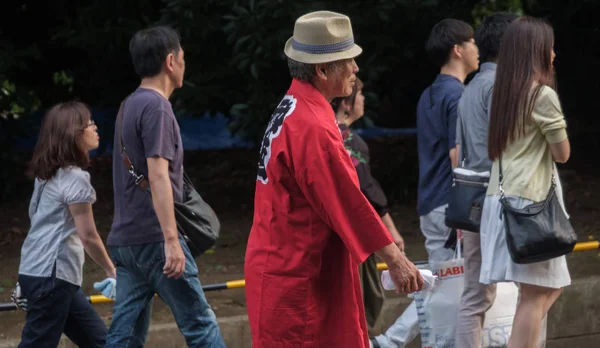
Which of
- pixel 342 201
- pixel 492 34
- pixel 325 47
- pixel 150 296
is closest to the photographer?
pixel 342 201

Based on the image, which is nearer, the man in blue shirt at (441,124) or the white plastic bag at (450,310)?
the white plastic bag at (450,310)

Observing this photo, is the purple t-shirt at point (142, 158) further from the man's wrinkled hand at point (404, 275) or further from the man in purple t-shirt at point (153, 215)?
the man's wrinkled hand at point (404, 275)

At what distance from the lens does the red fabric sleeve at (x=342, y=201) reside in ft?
11.8

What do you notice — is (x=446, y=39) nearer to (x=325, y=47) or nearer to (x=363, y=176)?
(x=363, y=176)

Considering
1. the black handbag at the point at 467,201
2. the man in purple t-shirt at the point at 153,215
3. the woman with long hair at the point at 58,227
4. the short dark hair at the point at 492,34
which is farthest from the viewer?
the short dark hair at the point at 492,34

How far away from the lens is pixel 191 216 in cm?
481

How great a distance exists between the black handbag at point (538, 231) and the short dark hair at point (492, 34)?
942mm

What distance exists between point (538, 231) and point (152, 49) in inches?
75.6

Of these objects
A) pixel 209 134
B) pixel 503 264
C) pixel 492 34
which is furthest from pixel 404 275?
pixel 209 134

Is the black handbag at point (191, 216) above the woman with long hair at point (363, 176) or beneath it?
above

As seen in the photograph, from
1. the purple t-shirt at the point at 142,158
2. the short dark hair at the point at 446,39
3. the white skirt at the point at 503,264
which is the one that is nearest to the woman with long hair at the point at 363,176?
the short dark hair at the point at 446,39

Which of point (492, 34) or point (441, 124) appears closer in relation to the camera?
point (492, 34)

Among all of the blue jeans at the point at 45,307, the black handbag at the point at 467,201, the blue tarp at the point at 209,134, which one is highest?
the black handbag at the point at 467,201

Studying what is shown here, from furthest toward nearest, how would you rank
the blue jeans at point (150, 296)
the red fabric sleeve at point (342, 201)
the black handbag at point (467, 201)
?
1. the black handbag at point (467, 201)
2. the blue jeans at point (150, 296)
3. the red fabric sleeve at point (342, 201)
